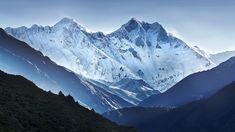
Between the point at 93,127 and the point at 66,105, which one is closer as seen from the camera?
the point at 93,127

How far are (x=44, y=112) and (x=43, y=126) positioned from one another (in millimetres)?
8813

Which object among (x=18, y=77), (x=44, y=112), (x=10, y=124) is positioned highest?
(x=18, y=77)

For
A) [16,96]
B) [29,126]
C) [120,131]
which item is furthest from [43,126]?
[120,131]

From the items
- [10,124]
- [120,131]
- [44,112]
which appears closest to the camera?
[10,124]

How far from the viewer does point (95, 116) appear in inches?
5531

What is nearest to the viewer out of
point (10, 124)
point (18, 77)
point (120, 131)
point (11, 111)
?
point (10, 124)

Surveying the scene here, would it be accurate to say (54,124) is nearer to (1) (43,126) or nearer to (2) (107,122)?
(1) (43,126)

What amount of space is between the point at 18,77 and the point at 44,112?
2288cm

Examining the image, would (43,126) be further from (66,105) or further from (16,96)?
(66,105)

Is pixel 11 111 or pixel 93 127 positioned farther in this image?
pixel 93 127

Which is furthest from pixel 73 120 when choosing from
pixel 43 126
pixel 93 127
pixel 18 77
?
pixel 18 77

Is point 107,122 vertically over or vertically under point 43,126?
over

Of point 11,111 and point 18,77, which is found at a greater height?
point 18,77

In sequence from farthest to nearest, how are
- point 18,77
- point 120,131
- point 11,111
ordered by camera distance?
point 18,77 → point 120,131 → point 11,111
